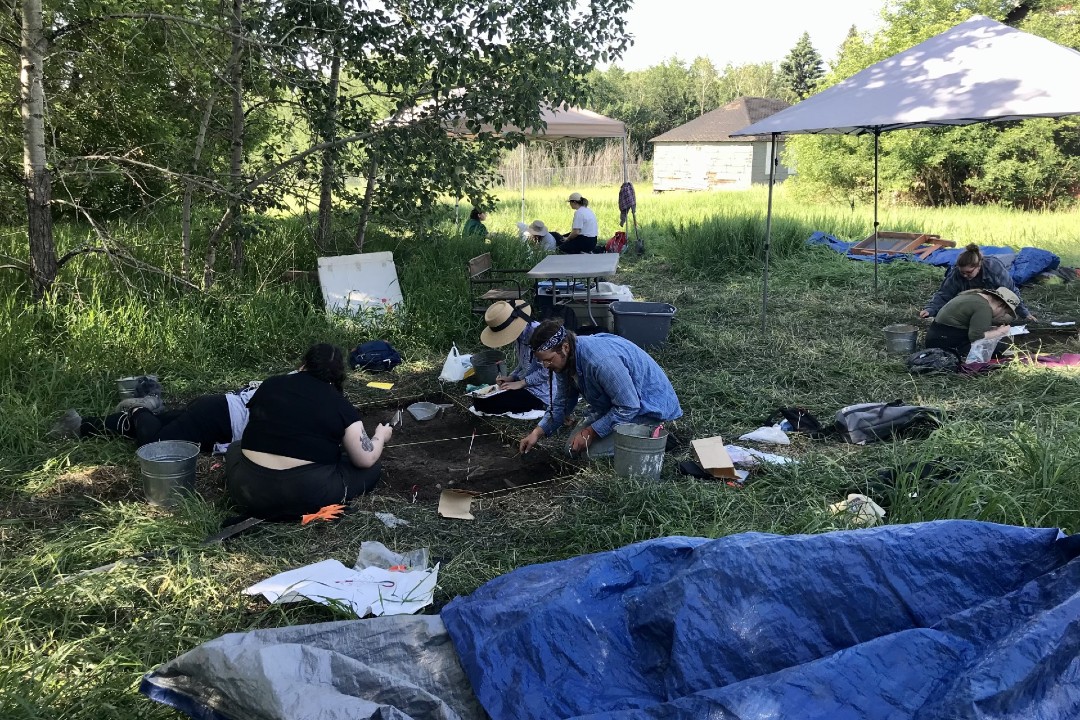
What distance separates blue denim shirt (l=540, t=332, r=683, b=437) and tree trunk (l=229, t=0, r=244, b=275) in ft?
10.8

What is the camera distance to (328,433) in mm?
3779

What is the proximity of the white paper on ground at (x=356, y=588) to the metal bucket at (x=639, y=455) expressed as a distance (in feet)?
3.93

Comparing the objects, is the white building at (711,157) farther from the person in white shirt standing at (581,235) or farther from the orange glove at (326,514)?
the orange glove at (326,514)

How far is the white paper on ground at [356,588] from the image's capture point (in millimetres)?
2895

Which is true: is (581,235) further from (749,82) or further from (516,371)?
(749,82)

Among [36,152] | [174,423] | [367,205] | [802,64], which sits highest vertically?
[802,64]

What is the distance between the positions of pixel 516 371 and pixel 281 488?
2.16 m

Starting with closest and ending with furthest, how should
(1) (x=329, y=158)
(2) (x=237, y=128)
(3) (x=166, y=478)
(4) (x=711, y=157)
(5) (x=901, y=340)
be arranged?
1. (3) (x=166, y=478)
2. (5) (x=901, y=340)
3. (2) (x=237, y=128)
4. (1) (x=329, y=158)
5. (4) (x=711, y=157)

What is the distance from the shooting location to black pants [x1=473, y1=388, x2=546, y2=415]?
17.6 feet

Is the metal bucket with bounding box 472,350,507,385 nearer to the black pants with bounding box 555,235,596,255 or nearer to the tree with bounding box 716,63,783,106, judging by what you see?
the black pants with bounding box 555,235,596,255

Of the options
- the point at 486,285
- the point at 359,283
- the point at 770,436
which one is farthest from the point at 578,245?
the point at 770,436

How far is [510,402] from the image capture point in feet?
17.7

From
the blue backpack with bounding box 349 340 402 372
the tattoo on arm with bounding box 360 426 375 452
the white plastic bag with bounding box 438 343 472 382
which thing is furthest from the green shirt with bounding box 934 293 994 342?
the tattoo on arm with bounding box 360 426 375 452

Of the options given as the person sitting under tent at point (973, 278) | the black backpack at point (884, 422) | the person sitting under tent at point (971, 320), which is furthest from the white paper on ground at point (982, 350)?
the black backpack at point (884, 422)
